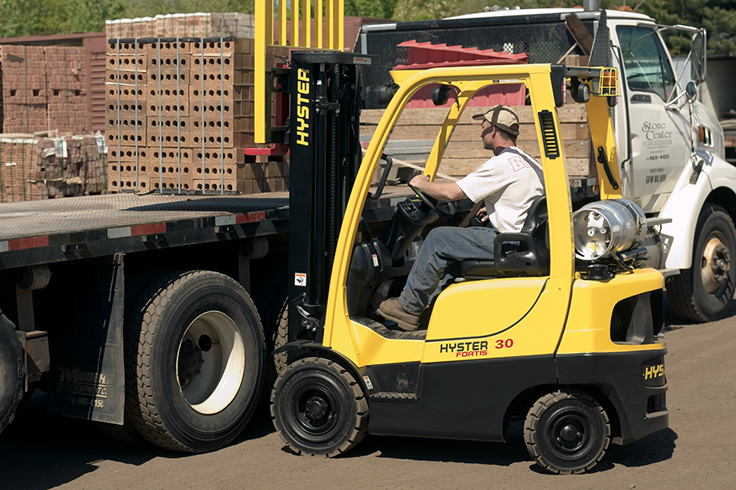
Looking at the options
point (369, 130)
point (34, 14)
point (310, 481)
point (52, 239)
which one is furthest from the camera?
point (34, 14)

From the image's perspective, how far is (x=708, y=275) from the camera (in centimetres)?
952

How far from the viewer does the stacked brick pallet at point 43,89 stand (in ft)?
62.6

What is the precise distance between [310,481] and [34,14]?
41.5 meters

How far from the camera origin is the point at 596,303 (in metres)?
4.99

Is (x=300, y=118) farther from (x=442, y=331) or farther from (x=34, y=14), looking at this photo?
(x=34, y=14)

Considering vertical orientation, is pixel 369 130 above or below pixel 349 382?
above

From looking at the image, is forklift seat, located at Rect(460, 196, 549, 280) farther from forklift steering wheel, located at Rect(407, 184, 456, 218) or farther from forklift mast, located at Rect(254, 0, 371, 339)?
forklift mast, located at Rect(254, 0, 371, 339)

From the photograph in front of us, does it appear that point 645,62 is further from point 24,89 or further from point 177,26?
point 24,89

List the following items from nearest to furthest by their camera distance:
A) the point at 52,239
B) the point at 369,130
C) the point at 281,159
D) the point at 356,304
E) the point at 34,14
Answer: the point at 52,239 < the point at 356,304 < the point at 281,159 < the point at 369,130 < the point at 34,14

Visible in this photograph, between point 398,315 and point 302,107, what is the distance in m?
1.37

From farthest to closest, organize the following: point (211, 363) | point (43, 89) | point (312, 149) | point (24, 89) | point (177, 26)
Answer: point (43, 89), point (24, 89), point (177, 26), point (211, 363), point (312, 149)

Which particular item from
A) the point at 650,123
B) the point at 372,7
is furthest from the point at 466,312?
the point at 372,7

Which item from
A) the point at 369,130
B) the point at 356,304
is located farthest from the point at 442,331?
the point at 369,130

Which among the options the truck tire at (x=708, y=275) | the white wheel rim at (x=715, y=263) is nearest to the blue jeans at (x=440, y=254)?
the truck tire at (x=708, y=275)
